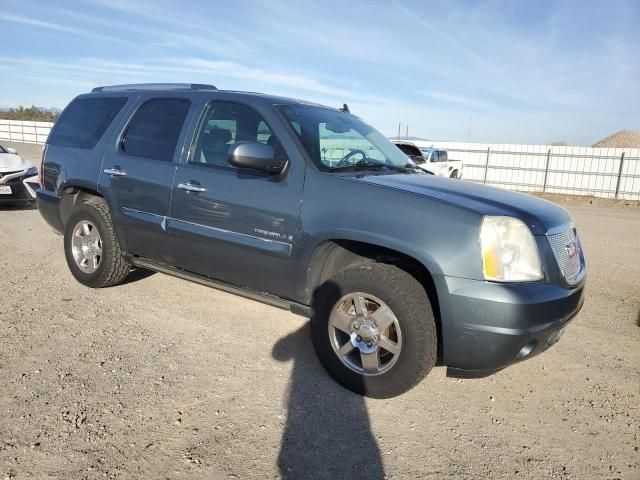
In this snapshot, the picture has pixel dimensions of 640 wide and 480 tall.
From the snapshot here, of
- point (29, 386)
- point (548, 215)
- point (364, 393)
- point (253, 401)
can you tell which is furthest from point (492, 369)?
point (29, 386)

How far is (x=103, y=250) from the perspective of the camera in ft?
15.7

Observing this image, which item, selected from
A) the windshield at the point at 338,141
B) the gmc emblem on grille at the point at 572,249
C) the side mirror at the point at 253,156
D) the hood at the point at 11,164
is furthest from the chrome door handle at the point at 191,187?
the hood at the point at 11,164

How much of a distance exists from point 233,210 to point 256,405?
4.58ft

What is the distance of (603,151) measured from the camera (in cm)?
2083

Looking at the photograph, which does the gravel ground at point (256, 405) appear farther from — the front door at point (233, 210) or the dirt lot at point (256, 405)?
the front door at point (233, 210)

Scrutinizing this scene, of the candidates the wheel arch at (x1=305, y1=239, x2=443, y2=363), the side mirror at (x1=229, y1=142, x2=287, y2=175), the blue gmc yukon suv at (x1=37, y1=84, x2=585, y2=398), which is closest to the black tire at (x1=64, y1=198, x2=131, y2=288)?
the blue gmc yukon suv at (x1=37, y1=84, x2=585, y2=398)

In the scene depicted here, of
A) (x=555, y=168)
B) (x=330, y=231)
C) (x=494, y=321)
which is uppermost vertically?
(x=555, y=168)

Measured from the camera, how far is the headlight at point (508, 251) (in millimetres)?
2803

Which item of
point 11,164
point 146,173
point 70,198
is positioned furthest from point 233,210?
point 11,164

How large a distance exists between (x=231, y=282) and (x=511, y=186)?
20.5 metres

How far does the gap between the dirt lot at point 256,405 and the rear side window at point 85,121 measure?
5.11ft

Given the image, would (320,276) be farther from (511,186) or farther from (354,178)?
(511,186)

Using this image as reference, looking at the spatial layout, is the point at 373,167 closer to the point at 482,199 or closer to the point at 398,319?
the point at 482,199

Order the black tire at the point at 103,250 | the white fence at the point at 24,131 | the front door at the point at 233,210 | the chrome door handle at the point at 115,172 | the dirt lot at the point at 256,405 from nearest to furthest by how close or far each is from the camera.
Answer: the dirt lot at the point at 256,405 < the front door at the point at 233,210 < the chrome door handle at the point at 115,172 < the black tire at the point at 103,250 < the white fence at the point at 24,131
